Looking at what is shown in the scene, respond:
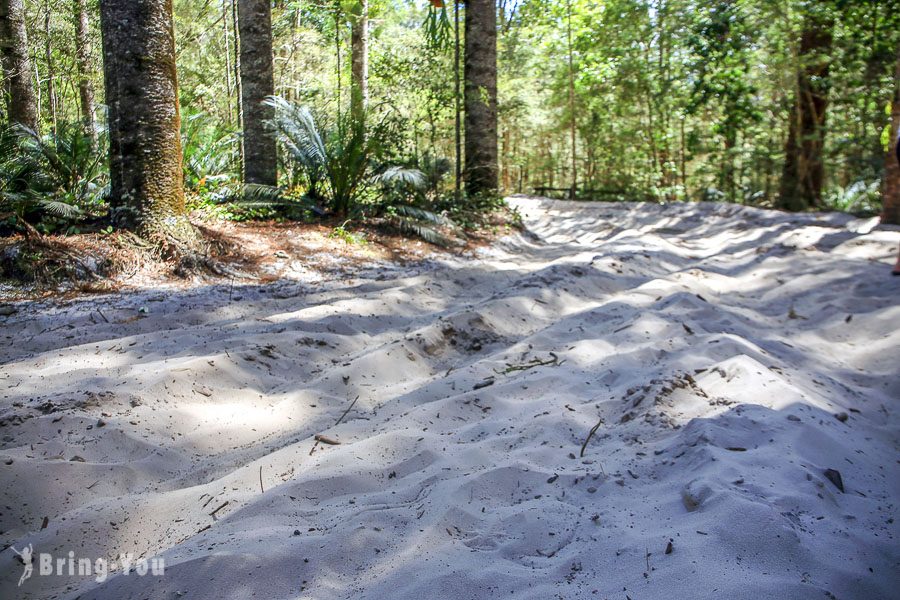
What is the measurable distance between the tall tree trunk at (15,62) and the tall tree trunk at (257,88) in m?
3.42

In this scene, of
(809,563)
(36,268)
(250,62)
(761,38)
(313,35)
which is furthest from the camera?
(313,35)

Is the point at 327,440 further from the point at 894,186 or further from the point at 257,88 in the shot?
the point at 894,186

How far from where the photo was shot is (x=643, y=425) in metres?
2.25

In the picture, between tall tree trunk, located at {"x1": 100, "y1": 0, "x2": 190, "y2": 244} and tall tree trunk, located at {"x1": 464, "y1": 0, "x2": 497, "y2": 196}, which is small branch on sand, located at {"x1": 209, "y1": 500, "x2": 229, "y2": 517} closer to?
→ tall tree trunk, located at {"x1": 100, "y1": 0, "x2": 190, "y2": 244}

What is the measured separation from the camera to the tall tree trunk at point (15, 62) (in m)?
8.45

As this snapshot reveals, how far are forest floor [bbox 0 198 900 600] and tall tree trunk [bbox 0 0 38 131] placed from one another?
6.59 m

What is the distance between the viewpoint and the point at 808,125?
11.7 m

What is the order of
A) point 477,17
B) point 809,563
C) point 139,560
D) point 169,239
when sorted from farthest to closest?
point 477,17, point 169,239, point 139,560, point 809,563

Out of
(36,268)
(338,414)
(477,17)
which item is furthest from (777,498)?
(477,17)

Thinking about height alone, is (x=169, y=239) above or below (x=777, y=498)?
above

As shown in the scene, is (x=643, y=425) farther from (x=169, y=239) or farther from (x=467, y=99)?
(x=467, y=99)

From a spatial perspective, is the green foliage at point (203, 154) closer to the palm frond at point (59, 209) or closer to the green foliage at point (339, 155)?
the green foliage at point (339, 155)

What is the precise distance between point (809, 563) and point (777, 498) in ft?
0.90

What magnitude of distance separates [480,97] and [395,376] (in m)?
6.92
